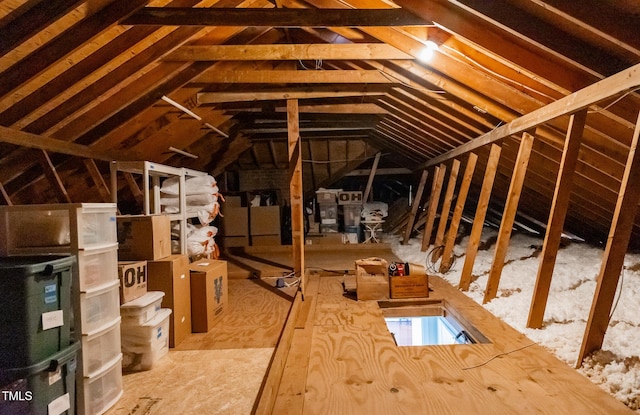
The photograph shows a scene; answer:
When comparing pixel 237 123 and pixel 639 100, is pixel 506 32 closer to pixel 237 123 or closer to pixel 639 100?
pixel 639 100

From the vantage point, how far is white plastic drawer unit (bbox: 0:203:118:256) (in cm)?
176

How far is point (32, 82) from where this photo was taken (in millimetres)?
2420

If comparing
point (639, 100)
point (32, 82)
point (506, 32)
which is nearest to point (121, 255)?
point (32, 82)

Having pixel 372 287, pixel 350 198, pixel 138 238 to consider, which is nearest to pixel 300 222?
pixel 372 287

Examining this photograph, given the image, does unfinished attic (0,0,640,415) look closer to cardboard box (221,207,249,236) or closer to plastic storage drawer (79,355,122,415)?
plastic storage drawer (79,355,122,415)

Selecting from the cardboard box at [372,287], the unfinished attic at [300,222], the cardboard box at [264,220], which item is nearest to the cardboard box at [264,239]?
the cardboard box at [264,220]

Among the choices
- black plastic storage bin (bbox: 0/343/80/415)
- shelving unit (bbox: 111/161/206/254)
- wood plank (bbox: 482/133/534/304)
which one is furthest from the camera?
wood plank (bbox: 482/133/534/304)

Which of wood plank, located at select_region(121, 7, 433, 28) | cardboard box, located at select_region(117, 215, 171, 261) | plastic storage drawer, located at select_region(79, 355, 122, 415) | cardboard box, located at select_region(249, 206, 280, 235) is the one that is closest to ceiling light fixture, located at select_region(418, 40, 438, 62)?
wood plank, located at select_region(121, 7, 433, 28)

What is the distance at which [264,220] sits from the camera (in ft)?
22.3

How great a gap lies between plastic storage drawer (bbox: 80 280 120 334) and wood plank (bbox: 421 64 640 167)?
2846mm

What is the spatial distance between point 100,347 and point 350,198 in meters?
5.91

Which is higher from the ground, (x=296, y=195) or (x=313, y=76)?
(x=313, y=76)

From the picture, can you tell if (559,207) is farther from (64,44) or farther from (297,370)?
(64,44)

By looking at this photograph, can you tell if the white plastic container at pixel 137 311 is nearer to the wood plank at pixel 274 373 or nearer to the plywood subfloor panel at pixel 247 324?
the plywood subfloor panel at pixel 247 324
